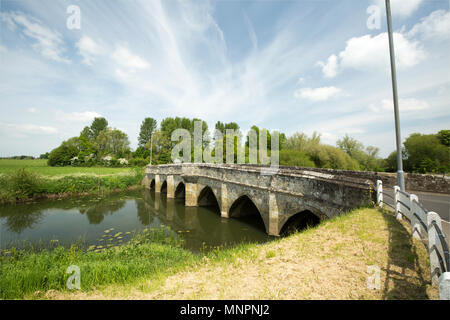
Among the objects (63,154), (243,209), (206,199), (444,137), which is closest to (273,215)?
(243,209)

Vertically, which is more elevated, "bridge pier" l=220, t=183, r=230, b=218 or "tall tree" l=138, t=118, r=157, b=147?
"tall tree" l=138, t=118, r=157, b=147

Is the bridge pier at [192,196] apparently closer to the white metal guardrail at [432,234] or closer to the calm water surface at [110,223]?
the calm water surface at [110,223]

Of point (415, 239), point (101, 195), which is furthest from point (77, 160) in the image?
point (415, 239)

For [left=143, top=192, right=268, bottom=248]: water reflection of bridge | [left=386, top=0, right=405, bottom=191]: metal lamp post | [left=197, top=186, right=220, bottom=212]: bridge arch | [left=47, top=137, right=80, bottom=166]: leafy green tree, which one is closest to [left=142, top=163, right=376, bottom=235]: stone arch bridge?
[left=197, top=186, right=220, bottom=212]: bridge arch

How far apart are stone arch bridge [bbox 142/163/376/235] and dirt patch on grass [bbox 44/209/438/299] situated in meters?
1.77

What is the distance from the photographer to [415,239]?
4371 mm

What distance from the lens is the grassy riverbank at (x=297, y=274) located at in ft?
10.8

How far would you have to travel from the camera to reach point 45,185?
2077 cm

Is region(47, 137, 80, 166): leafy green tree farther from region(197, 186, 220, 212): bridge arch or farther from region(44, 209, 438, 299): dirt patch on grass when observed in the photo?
region(44, 209, 438, 299): dirt patch on grass

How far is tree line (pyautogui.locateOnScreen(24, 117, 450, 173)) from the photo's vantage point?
21.3 meters

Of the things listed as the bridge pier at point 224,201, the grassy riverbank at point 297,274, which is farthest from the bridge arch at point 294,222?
the grassy riverbank at point 297,274

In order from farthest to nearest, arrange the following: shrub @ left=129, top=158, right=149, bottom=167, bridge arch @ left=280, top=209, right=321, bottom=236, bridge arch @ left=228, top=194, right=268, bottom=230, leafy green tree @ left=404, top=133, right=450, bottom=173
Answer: shrub @ left=129, top=158, right=149, bottom=167 < leafy green tree @ left=404, top=133, right=450, bottom=173 < bridge arch @ left=228, top=194, right=268, bottom=230 < bridge arch @ left=280, top=209, right=321, bottom=236
